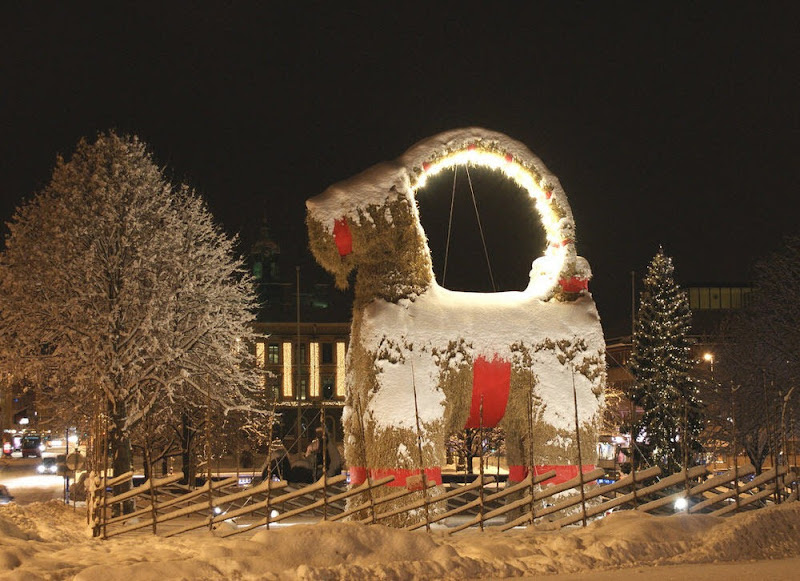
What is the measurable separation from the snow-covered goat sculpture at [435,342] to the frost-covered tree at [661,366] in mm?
19795

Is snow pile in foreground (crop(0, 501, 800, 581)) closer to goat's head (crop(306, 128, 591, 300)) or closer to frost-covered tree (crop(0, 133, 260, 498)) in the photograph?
goat's head (crop(306, 128, 591, 300))

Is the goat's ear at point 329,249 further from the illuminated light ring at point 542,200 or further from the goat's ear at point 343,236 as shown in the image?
the illuminated light ring at point 542,200

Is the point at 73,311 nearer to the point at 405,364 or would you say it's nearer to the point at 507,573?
the point at 405,364

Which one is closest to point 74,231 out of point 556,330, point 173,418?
point 173,418

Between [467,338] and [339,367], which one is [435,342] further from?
[339,367]

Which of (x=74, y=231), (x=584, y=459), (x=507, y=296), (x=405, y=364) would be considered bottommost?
(x=584, y=459)

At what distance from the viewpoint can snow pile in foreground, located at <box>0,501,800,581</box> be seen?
9312 millimetres

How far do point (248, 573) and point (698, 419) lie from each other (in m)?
27.3

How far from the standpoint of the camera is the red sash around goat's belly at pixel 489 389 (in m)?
13.0

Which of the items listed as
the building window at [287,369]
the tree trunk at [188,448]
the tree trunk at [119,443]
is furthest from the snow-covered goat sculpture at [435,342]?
the building window at [287,369]

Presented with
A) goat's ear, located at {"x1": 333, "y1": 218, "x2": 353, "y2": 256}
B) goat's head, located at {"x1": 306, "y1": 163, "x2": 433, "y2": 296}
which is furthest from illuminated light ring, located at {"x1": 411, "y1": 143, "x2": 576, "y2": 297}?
goat's ear, located at {"x1": 333, "y1": 218, "x2": 353, "y2": 256}

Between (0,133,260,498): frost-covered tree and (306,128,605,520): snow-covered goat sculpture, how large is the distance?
8.04 meters

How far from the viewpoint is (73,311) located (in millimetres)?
19719

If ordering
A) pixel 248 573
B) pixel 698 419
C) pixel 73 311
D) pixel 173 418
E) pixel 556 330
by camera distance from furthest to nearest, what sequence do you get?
pixel 698 419, pixel 173 418, pixel 73 311, pixel 556 330, pixel 248 573
